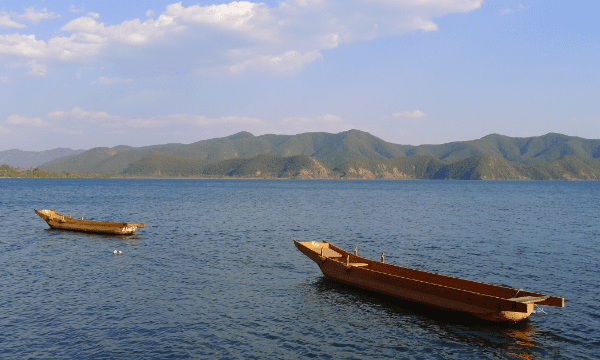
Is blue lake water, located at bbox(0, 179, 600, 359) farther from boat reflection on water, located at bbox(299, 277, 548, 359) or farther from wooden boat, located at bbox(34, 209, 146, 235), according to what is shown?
wooden boat, located at bbox(34, 209, 146, 235)

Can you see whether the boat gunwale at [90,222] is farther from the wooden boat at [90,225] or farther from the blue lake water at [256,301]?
the blue lake water at [256,301]

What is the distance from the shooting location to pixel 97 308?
19203 millimetres

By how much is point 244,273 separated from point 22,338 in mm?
13102

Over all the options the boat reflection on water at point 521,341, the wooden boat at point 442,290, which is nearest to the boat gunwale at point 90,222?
the wooden boat at point 442,290

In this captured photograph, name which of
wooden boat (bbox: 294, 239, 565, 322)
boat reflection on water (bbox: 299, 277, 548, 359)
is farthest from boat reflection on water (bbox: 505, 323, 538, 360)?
wooden boat (bbox: 294, 239, 565, 322)

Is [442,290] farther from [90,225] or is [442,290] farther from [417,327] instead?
[90,225]

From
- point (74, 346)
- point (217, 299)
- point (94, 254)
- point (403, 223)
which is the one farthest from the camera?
point (403, 223)

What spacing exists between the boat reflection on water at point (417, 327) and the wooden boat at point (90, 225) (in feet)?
86.6

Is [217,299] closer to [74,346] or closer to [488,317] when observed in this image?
[74,346]

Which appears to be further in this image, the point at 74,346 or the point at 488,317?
the point at 488,317

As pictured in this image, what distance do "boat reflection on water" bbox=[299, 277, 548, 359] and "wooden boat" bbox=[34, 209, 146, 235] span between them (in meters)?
26.4

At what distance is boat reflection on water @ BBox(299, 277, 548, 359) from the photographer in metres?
15.4

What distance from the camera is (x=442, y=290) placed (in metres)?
18.9

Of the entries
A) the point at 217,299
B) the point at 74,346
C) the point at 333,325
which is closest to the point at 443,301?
the point at 333,325
